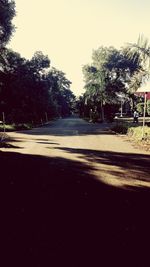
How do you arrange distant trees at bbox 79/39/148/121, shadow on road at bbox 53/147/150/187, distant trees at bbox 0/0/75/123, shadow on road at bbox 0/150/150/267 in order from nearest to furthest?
shadow on road at bbox 0/150/150/267
shadow on road at bbox 53/147/150/187
distant trees at bbox 0/0/75/123
distant trees at bbox 79/39/148/121

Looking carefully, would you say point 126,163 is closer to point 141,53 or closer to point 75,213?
point 75,213

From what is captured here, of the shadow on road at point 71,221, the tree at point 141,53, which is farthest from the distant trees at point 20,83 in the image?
the shadow on road at point 71,221

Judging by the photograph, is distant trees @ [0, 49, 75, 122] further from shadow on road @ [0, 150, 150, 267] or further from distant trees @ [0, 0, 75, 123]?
shadow on road @ [0, 150, 150, 267]

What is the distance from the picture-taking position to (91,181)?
812cm

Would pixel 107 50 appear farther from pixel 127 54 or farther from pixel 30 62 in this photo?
pixel 127 54

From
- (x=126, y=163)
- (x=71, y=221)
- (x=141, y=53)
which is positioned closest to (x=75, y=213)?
(x=71, y=221)

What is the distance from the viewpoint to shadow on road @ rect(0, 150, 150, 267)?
4.12 meters

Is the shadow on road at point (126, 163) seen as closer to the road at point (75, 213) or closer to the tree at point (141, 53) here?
the road at point (75, 213)

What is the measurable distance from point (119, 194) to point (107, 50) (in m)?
52.9

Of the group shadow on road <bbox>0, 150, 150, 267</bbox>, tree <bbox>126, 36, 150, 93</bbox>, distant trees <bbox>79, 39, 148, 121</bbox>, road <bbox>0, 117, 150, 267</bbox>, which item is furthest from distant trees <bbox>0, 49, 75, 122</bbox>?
shadow on road <bbox>0, 150, 150, 267</bbox>

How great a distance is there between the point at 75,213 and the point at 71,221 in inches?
16.0

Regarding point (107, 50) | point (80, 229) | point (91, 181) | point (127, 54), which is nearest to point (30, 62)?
point (107, 50)

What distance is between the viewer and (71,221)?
5320 mm

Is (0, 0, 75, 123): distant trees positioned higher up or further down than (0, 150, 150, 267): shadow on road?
higher up
